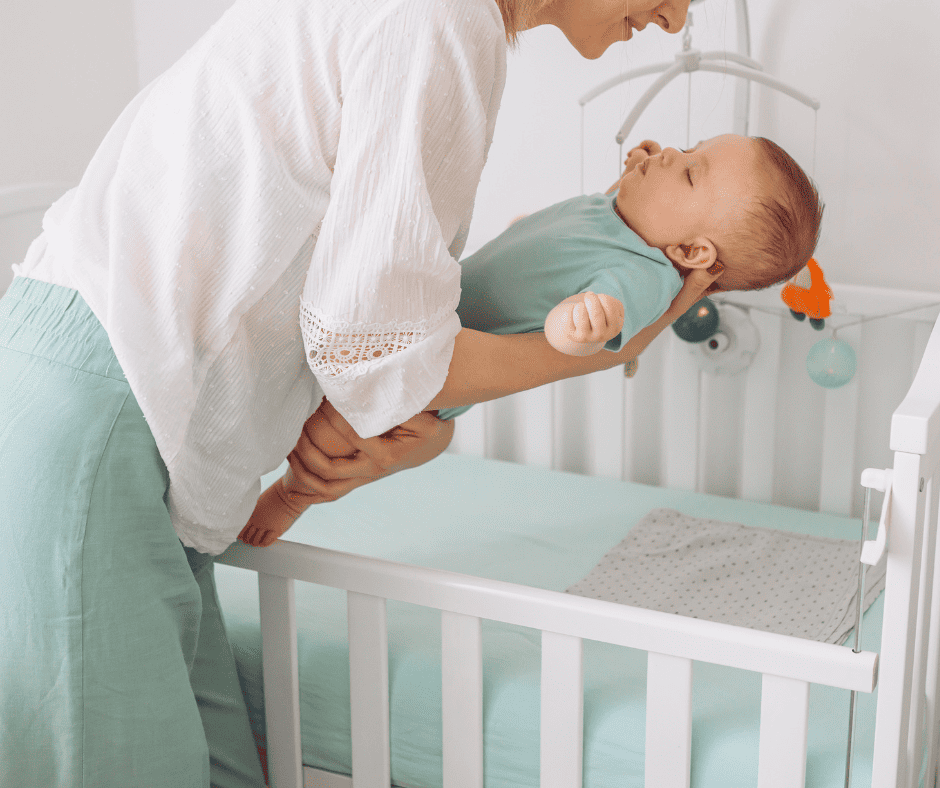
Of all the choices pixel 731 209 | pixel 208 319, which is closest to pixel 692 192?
pixel 731 209

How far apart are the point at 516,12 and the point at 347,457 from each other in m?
0.44

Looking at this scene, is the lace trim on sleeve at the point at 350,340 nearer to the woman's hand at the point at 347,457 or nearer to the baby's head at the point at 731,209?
the woman's hand at the point at 347,457

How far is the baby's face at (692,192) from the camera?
100cm

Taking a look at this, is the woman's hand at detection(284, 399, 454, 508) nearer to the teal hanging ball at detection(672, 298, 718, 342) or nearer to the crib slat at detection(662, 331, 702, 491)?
the teal hanging ball at detection(672, 298, 718, 342)

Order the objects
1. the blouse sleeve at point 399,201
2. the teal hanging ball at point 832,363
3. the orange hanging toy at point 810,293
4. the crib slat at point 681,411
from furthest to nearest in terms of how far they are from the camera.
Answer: the crib slat at point 681,411 < the teal hanging ball at point 832,363 < the orange hanging toy at point 810,293 < the blouse sleeve at point 399,201

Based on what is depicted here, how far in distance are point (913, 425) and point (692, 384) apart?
0.91m

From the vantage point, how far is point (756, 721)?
987 mm

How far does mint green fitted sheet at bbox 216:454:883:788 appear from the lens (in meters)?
0.98

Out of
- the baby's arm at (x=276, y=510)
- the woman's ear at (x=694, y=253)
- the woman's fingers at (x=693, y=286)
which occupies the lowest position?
the baby's arm at (x=276, y=510)

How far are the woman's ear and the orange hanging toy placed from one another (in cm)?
25

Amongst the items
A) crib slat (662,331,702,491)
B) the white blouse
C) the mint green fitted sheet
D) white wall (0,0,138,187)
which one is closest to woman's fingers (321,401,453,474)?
the white blouse

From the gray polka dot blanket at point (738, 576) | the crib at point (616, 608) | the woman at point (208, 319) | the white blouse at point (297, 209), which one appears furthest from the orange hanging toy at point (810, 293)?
the white blouse at point (297, 209)

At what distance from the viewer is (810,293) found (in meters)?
1.24

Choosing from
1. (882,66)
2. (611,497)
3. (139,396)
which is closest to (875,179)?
(882,66)
